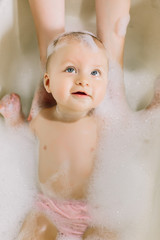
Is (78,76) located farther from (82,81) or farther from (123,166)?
(123,166)

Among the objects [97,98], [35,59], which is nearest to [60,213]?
[97,98]

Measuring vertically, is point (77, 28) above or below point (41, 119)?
above

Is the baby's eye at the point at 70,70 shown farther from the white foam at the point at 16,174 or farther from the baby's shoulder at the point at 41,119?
the white foam at the point at 16,174

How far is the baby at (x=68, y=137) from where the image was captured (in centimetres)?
117

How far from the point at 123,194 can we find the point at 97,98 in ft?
1.16

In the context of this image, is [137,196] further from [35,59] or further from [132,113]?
[35,59]

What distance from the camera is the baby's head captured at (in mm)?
1160

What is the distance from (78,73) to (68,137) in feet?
0.70

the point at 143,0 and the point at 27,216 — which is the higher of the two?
the point at 143,0

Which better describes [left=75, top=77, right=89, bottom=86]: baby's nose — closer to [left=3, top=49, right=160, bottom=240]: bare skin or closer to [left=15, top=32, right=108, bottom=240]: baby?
[left=15, top=32, right=108, bottom=240]: baby

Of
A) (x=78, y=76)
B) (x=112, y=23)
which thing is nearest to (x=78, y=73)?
A: (x=78, y=76)

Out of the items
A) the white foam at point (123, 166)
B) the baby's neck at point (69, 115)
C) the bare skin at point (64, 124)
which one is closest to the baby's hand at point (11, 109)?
the bare skin at point (64, 124)

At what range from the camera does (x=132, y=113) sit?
138cm

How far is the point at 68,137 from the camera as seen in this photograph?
4.08ft
